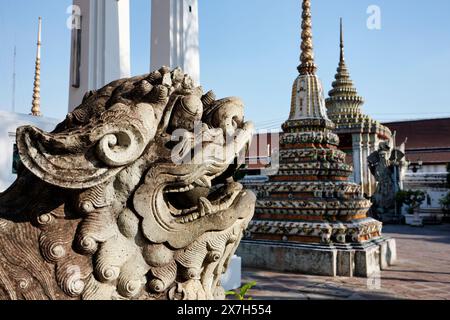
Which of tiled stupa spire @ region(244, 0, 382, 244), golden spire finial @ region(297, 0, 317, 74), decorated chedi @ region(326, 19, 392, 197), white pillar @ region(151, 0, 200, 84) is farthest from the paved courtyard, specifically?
decorated chedi @ region(326, 19, 392, 197)

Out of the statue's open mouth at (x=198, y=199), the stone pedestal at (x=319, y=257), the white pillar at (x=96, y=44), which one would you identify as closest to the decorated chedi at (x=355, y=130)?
the stone pedestal at (x=319, y=257)

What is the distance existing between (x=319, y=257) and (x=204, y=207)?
4.50m

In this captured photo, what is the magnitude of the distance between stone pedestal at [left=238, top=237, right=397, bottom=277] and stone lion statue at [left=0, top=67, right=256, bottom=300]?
430cm

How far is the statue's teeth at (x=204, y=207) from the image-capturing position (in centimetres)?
152

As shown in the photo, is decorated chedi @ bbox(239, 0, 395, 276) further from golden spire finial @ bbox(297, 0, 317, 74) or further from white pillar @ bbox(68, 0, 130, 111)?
white pillar @ bbox(68, 0, 130, 111)

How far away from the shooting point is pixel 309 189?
20.7 feet

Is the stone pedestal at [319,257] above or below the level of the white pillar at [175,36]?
below

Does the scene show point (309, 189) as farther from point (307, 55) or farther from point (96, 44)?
point (96, 44)

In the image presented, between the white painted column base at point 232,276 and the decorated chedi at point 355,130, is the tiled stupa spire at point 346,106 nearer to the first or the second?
the decorated chedi at point 355,130

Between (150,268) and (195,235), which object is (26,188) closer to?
(150,268)

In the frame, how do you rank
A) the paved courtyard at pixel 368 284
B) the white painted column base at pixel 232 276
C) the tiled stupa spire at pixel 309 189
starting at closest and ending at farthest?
the white painted column base at pixel 232 276 < the paved courtyard at pixel 368 284 < the tiled stupa spire at pixel 309 189

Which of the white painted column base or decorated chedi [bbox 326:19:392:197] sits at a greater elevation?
decorated chedi [bbox 326:19:392:197]

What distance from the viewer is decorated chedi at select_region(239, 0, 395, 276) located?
→ 5.64 m

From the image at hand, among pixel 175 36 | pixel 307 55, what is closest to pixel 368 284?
pixel 175 36
